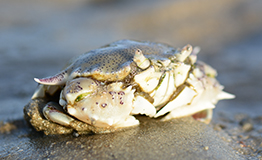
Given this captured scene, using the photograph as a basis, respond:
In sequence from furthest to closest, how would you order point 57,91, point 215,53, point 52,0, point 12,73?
point 52,0, point 215,53, point 12,73, point 57,91

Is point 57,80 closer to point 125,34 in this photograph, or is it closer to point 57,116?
point 57,116

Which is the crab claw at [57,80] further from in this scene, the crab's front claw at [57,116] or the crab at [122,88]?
the crab's front claw at [57,116]

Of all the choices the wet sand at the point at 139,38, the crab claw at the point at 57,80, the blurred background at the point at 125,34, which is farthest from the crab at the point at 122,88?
the blurred background at the point at 125,34

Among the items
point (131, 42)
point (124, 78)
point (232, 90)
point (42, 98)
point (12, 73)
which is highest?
point (131, 42)

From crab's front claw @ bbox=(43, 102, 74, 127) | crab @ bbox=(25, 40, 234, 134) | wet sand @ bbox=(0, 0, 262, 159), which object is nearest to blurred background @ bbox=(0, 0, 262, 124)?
wet sand @ bbox=(0, 0, 262, 159)

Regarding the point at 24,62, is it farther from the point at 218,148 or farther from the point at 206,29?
the point at 206,29

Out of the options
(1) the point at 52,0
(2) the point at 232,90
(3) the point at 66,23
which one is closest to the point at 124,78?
(2) the point at 232,90

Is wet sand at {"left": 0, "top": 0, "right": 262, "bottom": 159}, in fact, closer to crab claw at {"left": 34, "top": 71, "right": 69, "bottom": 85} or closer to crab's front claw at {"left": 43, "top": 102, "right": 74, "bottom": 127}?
crab's front claw at {"left": 43, "top": 102, "right": 74, "bottom": 127}
